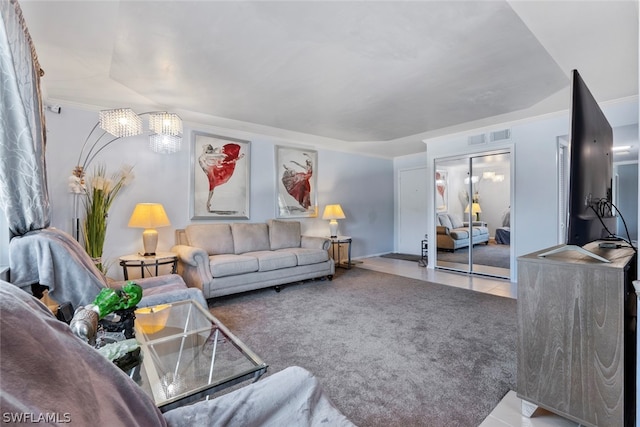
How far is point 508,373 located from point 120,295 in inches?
93.6

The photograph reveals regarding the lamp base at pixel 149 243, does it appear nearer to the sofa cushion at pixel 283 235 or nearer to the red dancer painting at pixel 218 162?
the red dancer painting at pixel 218 162

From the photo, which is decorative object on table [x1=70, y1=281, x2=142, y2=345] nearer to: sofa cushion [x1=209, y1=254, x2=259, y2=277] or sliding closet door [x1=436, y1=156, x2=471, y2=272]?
sofa cushion [x1=209, y1=254, x2=259, y2=277]

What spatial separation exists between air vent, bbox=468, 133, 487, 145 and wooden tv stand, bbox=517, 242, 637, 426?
132 inches

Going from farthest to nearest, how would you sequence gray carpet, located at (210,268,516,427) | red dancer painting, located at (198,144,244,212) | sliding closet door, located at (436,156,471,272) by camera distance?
sliding closet door, located at (436,156,471,272) < red dancer painting, located at (198,144,244,212) < gray carpet, located at (210,268,516,427)

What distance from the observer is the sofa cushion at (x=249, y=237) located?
13.6 ft

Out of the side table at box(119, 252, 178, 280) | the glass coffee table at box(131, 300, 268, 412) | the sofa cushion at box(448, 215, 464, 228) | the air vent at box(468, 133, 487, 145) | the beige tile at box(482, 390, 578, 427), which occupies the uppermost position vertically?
the air vent at box(468, 133, 487, 145)

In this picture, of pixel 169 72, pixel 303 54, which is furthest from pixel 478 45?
pixel 169 72

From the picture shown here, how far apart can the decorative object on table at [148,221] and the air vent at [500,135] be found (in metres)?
4.68

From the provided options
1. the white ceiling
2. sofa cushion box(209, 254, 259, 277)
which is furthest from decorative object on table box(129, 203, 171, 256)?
the white ceiling

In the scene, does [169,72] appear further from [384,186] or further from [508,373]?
[384,186]

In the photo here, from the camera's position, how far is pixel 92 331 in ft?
3.77

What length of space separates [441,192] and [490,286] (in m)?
1.73

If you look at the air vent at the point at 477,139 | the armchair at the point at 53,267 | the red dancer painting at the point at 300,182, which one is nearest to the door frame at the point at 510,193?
the air vent at the point at 477,139

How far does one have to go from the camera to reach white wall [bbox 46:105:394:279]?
3.19 meters
